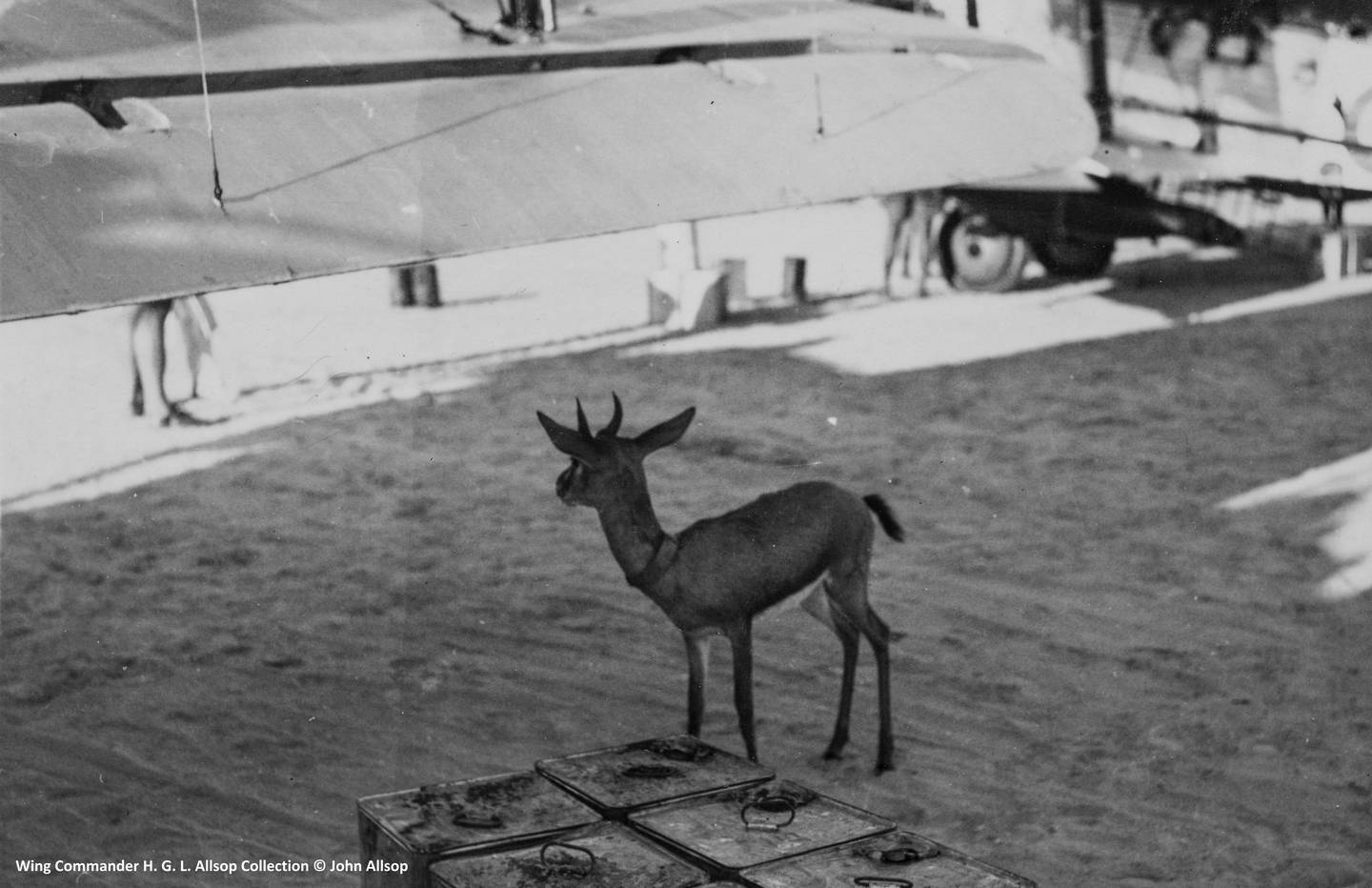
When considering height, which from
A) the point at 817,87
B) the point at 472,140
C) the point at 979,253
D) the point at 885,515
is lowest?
the point at 885,515

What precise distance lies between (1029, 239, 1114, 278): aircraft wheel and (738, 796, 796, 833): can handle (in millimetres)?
12563

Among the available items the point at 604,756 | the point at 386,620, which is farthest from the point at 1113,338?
the point at 604,756

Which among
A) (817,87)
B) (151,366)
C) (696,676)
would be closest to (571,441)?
(696,676)

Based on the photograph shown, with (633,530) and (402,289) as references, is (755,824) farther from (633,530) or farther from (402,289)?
(402,289)

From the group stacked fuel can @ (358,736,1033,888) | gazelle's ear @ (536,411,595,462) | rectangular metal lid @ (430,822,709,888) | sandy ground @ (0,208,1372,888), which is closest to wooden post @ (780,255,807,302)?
sandy ground @ (0,208,1372,888)

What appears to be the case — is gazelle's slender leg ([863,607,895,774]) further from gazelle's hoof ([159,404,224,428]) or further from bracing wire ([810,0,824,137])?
gazelle's hoof ([159,404,224,428])

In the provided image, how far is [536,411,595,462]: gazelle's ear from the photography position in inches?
206

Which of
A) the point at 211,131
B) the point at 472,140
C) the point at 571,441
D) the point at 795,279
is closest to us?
→ the point at 211,131

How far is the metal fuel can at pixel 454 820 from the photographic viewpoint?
13.2 feet

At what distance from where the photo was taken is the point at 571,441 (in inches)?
209

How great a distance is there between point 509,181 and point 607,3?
2417 millimetres

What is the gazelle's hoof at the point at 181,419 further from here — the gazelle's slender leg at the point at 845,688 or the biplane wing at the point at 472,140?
the gazelle's slender leg at the point at 845,688

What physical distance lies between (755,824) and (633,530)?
156 centimetres

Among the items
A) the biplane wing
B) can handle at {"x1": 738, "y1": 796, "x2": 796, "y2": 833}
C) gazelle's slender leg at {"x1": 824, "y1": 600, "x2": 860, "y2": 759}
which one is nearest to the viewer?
can handle at {"x1": 738, "y1": 796, "x2": 796, "y2": 833}
